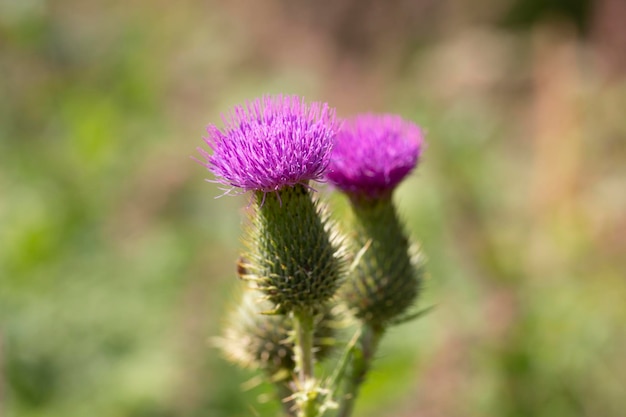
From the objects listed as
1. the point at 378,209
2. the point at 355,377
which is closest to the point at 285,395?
the point at 355,377

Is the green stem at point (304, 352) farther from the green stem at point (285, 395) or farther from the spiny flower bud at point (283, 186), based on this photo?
the green stem at point (285, 395)

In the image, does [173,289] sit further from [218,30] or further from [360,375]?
[218,30]

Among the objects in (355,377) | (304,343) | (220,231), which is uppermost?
(220,231)

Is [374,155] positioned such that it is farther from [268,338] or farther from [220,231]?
[220,231]

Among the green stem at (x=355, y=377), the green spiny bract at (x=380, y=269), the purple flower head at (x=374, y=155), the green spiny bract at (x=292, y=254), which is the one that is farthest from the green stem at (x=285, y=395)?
the purple flower head at (x=374, y=155)

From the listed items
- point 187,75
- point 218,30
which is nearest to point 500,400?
point 187,75

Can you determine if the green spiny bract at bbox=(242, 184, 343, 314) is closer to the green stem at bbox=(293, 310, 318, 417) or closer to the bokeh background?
the green stem at bbox=(293, 310, 318, 417)
